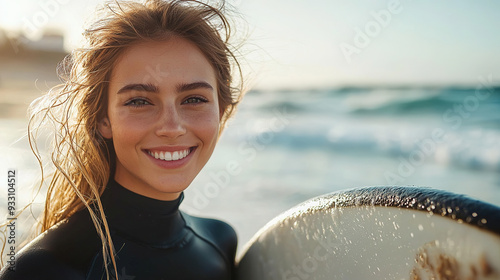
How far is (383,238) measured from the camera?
4.67 ft

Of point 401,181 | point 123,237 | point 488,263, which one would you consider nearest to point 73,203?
point 123,237

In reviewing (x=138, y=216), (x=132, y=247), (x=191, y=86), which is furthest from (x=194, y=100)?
(x=132, y=247)

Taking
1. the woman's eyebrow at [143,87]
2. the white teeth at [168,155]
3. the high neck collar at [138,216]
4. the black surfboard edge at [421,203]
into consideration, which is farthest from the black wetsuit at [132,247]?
the black surfboard edge at [421,203]

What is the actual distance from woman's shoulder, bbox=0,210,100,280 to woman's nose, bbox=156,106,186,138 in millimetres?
418

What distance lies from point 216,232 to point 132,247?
0.59 metres

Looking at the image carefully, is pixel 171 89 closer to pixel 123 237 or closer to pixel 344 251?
pixel 123 237

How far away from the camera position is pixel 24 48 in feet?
45.9

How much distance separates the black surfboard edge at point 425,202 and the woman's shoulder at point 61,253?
79 centimetres

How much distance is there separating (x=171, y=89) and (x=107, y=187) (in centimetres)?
Result: 49

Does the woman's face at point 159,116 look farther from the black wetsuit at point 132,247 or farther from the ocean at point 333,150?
the ocean at point 333,150

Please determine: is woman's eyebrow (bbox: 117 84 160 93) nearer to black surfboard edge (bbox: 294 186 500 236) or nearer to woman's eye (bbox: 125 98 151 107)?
woman's eye (bbox: 125 98 151 107)

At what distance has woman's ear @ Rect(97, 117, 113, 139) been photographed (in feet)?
6.41

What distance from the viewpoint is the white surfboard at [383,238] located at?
3.84 ft

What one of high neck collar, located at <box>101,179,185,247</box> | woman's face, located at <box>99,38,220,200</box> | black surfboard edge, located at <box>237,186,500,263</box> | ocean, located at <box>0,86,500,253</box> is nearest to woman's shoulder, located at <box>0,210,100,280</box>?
high neck collar, located at <box>101,179,185,247</box>
